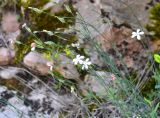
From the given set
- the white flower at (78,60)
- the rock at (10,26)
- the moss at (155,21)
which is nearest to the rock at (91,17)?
the moss at (155,21)

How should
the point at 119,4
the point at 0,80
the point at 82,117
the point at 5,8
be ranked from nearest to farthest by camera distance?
1. the point at 82,117
2. the point at 119,4
3. the point at 0,80
4. the point at 5,8

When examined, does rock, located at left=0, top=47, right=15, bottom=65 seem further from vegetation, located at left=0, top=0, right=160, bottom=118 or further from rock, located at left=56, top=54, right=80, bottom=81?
rock, located at left=56, top=54, right=80, bottom=81

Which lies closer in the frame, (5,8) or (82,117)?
(82,117)

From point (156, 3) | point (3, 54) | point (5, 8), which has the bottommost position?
point (3, 54)

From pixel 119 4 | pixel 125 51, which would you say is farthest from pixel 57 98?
pixel 119 4

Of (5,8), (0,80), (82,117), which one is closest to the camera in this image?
(82,117)

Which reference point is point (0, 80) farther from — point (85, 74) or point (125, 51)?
point (125, 51)

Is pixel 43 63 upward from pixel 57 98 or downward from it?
upward
